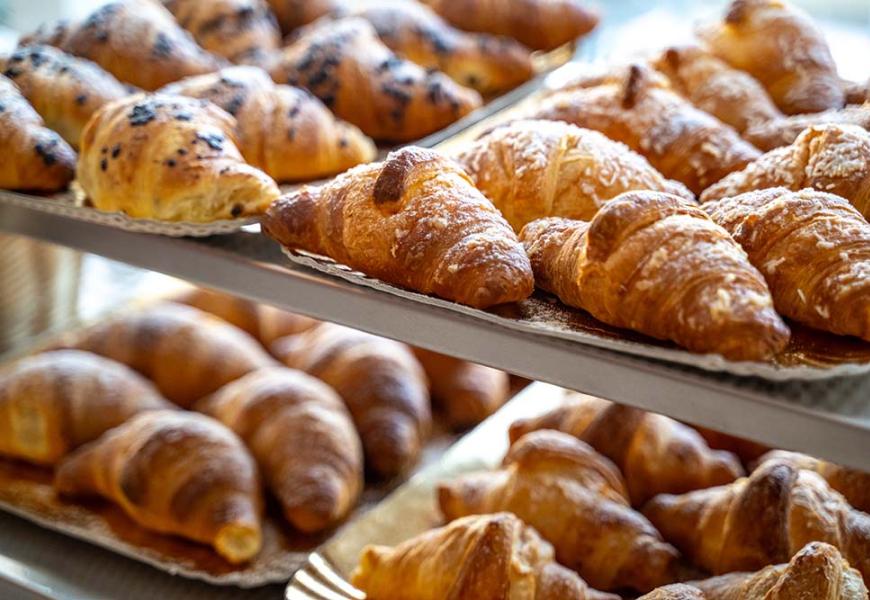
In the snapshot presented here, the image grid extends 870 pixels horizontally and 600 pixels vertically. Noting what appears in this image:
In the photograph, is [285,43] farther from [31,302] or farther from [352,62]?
[31,302]

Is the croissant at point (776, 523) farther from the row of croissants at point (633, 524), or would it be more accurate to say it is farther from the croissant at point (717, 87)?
the croissant at point (717, 87)

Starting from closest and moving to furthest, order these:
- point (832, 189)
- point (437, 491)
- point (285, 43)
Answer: point (832, 189)
point (437, 491)
point (285, 43)

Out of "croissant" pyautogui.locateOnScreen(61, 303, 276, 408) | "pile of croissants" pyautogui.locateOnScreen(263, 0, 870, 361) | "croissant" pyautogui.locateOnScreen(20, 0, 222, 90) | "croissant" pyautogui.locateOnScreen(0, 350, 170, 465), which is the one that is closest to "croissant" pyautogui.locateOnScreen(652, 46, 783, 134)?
"pile of croissants" pyautogui.locateOnScreen(263, 0, 870, 361)

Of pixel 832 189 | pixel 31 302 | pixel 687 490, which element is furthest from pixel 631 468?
pixel 31 302

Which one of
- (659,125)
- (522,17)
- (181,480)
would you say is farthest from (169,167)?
(522,17)

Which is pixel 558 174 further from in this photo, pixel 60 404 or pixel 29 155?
pixel 60 404

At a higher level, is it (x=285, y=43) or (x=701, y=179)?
(x=701, y=179)

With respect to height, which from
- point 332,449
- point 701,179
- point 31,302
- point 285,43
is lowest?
point 31,302

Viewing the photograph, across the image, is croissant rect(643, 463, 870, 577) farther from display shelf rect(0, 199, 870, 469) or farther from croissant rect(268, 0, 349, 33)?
croissant rect(268, 0, 349, 33)
